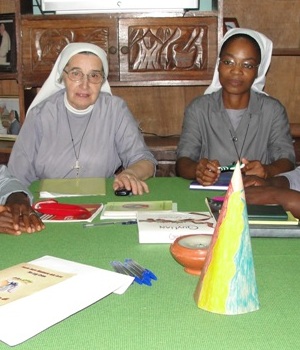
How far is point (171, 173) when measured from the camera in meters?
3.70

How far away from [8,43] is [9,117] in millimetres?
483

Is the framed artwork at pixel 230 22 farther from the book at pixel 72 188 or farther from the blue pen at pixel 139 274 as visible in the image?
the blue pen at pixel 139 274

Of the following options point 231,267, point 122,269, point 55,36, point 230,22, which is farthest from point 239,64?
point 231,267

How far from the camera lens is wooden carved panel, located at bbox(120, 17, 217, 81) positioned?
3.48m

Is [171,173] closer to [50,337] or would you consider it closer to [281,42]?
[281,42]

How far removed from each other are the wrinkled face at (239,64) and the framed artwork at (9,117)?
147 centimetres

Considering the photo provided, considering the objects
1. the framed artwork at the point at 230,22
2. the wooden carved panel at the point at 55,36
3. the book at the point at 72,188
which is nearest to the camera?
the book at the point at 72,188

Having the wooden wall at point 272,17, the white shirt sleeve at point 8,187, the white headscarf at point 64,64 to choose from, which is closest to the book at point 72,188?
the white shirt sleeve at point 8,187

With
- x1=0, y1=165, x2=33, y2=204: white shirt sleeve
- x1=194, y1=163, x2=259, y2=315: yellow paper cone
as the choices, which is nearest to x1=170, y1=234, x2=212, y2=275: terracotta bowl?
x1=194, y1=163, x2=259, y2=315: yellow paper cone

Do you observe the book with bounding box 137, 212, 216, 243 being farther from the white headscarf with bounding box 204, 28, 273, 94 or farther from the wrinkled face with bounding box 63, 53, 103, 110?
the white headscarf with bounding box 204, 28, 273, 94

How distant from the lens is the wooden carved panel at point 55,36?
3.46 metres

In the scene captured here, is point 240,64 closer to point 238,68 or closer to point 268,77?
point 238,68

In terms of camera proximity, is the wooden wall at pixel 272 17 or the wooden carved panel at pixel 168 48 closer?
the wooden carved panel at pixel 168 48

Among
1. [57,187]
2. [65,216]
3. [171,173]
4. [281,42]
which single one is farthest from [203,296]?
[281,42]
